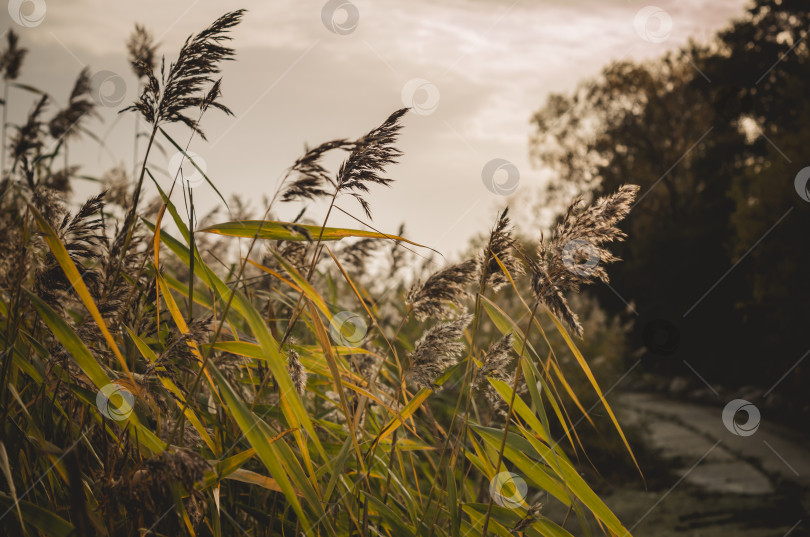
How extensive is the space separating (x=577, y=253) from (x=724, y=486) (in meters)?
4.79

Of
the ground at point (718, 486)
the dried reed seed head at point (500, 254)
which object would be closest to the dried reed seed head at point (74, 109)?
the dried reed seed head at point (500, 254)

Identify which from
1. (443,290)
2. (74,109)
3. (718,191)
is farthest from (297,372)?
(718,191)

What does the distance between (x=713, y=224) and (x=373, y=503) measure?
14.6 metres

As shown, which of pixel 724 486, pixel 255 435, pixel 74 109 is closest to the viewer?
pixel 255 435

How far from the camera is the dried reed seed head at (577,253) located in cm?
139

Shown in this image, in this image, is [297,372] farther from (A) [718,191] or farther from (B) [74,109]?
(A) [718,191]

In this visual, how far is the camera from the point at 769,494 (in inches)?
189

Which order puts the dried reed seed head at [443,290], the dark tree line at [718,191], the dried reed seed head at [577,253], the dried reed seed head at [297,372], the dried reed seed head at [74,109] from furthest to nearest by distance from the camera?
the dark tree line at [718,191] → the dried reed seed head at [74,109] → the dried reed seed head at [443,290] → the dried reed seed head at [297,372] → the dried reed seed head at [577,253]

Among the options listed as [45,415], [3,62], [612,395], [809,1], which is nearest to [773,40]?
[809,1]

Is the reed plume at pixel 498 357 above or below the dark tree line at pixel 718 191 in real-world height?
below

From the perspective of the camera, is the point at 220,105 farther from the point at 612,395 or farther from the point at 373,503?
the point at 612,395

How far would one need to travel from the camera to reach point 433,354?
157 centimetres

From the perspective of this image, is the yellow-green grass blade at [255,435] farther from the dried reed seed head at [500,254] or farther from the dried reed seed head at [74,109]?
the dried reed seed head at [74,109]

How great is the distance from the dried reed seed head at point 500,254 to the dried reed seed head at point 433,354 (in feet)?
0.62
